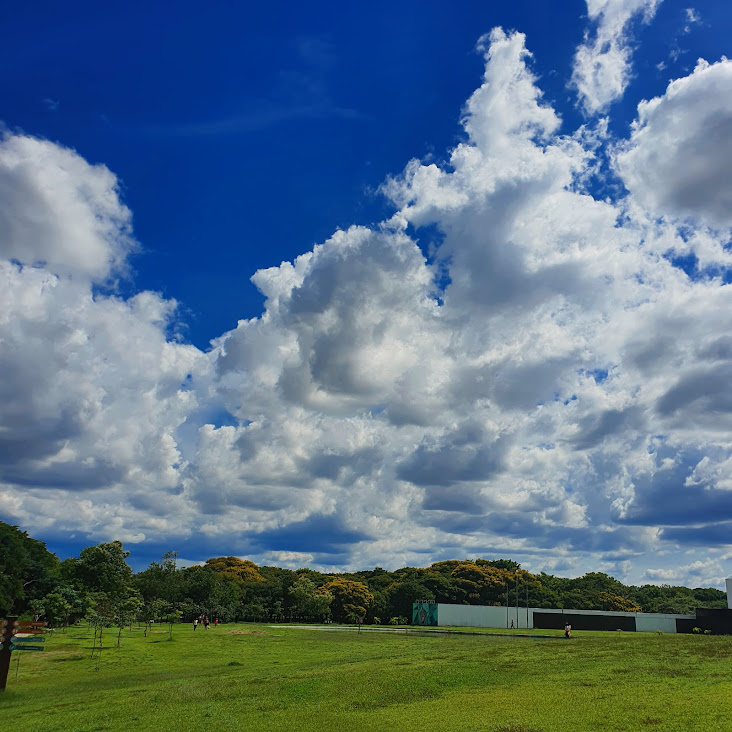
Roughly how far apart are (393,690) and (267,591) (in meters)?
92.2

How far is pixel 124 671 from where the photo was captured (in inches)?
1727

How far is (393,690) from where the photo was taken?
29656 mm

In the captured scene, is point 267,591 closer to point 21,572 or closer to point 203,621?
point 203,621

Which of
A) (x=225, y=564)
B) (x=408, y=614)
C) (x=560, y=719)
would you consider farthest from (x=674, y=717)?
(x=225, y=564)

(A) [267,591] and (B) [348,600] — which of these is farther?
(A) [267,591]

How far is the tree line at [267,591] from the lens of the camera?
7900 cm

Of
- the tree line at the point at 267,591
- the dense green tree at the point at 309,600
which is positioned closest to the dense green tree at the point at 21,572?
the tree line at the point at 267,591

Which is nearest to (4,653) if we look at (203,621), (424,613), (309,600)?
(203,621)

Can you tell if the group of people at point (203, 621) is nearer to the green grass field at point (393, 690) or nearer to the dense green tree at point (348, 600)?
the dense green tree at point (348, 600)

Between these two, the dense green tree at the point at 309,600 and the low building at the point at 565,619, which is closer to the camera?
the low building at the point at 565,619

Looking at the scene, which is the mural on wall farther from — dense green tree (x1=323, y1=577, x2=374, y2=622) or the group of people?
the group of people

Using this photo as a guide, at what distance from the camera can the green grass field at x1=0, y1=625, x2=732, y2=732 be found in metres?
22.5

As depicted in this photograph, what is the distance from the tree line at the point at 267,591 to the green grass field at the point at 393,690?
26583 mm

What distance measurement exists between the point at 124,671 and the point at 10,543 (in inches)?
1429
